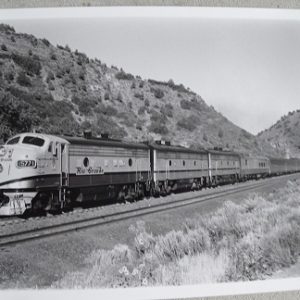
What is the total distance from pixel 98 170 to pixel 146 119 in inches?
44.0

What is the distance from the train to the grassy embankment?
58cm

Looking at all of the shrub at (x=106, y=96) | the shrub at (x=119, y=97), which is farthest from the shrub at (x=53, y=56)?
the shrub at (x=119, y=97)

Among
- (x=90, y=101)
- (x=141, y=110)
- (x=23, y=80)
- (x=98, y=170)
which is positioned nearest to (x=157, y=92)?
(x=141, y=110)

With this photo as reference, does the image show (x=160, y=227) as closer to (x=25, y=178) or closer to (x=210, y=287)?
(x=210, y=287)

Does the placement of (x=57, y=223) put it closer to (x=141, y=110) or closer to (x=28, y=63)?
(x=141, y=110)

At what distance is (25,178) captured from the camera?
3.19 meters

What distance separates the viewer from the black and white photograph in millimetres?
2521

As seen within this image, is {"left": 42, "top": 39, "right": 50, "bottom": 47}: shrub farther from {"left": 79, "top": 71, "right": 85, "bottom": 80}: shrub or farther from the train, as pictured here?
the train

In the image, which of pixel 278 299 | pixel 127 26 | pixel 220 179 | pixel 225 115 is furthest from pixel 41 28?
pixel 220 179

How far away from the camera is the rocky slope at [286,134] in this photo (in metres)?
2.97

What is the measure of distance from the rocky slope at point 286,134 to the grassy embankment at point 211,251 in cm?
42

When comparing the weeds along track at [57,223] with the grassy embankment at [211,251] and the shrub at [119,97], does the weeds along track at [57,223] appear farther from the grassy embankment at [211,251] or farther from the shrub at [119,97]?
the shrub at [119,97]

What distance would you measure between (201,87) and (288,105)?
2.15 feet

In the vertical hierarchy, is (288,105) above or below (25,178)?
above
